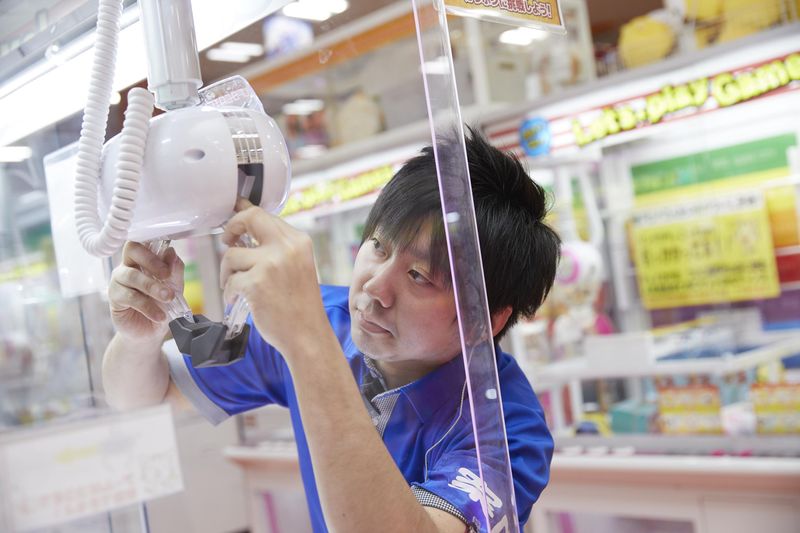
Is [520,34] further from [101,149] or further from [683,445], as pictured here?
[683,445]

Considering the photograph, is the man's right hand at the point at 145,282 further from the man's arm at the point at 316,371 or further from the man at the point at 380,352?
the man's arm at the point at 316,371

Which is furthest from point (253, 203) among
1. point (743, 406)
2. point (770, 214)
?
point (770, 214)

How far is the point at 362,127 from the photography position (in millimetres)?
1282

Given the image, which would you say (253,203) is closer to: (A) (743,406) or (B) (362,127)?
(B) (362,127)

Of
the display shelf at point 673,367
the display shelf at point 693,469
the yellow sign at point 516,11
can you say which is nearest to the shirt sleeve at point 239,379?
the yellow sign at point 516,11

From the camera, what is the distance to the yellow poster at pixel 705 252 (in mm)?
2873

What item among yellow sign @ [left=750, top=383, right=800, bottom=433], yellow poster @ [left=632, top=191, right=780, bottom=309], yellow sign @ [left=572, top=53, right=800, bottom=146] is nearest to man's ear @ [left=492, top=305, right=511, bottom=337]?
yellow sign @ [left=750, top=383, right=800, bottom=433]

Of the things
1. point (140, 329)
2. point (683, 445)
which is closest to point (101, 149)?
point (140, 329)

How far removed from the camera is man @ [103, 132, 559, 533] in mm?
557

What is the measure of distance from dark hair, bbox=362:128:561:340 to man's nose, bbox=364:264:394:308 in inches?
1.0

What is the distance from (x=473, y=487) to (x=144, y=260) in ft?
1.04

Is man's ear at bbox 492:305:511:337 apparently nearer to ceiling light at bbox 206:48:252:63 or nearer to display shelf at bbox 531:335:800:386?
ceiling light at bbox 206:48:252:63

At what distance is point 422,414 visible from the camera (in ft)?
2.34

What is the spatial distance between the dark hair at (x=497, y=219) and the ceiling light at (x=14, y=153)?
0.30m
